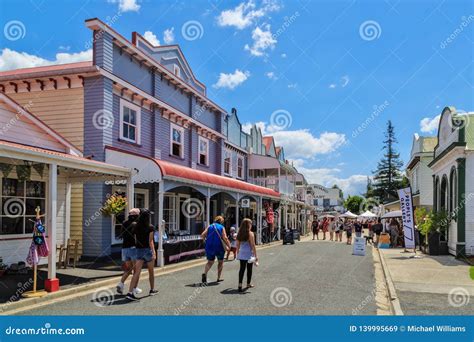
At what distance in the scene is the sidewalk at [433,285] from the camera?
334 inches

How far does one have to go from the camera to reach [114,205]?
43.8ft

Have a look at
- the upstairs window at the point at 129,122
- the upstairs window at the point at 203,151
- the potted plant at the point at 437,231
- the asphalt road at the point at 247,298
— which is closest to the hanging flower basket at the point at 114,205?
the asphalt road at the point at 247,298

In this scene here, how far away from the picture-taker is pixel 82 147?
48.3ft

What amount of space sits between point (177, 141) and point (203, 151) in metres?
3.13

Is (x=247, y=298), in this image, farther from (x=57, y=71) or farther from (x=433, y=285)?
(x=57, y=71)

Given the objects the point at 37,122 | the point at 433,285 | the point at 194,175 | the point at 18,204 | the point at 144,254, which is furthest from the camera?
the point at 194,175

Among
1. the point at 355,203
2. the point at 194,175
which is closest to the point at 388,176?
the point at 355,203

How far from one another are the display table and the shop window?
3.93 m

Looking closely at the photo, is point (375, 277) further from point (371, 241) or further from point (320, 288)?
point (371, 241)

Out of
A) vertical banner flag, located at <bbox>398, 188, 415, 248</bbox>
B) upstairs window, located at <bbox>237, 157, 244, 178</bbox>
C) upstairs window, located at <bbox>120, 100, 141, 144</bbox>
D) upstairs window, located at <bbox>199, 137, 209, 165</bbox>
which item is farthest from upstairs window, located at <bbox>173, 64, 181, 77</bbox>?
vertical banner flag, located at <bbox>398, 188, 415, 248</bbox>

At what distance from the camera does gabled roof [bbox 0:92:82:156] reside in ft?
39.4

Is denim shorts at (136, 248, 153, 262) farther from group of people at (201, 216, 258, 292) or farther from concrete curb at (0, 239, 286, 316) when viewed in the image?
group of people at (201, 216, 258, 292)

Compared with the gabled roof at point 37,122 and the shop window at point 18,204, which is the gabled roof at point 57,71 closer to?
the gabled roof at point 37,122

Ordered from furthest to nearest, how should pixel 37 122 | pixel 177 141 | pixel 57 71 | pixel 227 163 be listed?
1. pixel 227 163
2. pixel 177 141
3. pixel 57 71
4. pixel 37 122
